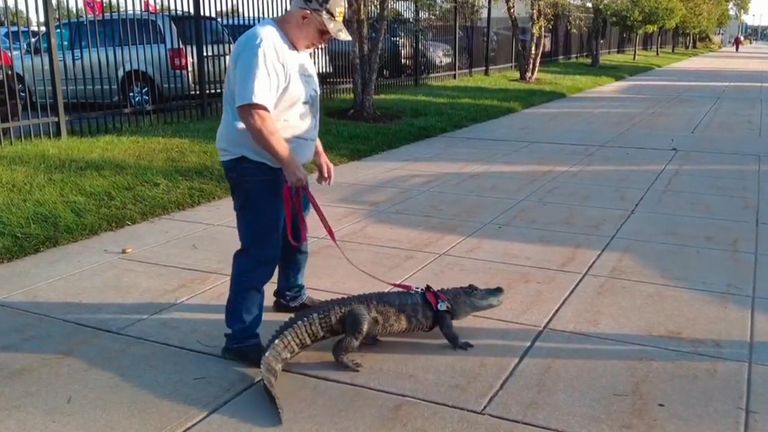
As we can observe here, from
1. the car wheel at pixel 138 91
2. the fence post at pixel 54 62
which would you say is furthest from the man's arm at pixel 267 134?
the car wheel at pixel 138 91

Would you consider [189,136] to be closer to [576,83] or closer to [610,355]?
[610,355]

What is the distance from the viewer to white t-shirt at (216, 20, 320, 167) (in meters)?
3.35

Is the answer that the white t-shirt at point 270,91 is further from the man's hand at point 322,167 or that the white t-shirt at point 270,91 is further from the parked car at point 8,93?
the parked car at point 8,93

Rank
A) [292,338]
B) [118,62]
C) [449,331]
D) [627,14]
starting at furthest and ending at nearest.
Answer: [627,14]
[118,62]
[449,331]
[292,338]

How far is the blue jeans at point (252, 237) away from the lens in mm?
3580

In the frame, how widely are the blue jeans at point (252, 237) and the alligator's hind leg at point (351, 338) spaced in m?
0.42

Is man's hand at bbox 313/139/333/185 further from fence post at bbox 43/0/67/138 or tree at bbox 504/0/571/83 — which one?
tree at bbox 504/0/571/83

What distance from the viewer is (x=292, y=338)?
3701 mm

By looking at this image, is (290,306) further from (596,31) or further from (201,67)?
(596,31)

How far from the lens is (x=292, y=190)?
374 centimetres

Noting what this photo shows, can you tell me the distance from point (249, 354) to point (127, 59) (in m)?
8.07

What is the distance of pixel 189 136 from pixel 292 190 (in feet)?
20.5

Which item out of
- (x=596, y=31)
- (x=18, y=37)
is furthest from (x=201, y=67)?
(x=596, y=31)

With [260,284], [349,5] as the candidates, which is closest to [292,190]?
[260,284]
